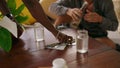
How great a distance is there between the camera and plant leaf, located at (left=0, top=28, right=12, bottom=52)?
1.03 metres

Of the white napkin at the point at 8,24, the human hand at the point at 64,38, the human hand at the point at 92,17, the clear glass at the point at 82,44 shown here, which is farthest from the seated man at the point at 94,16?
the white napkin at the point at 8,24

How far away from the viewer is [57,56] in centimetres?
112

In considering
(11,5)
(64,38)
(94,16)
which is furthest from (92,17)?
(11,5)

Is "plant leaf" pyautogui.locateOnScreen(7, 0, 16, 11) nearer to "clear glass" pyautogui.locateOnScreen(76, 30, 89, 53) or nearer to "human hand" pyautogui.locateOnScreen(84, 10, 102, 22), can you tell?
"clear glass" pyautogui.locateOnScreen(76, 30, 89, 53)

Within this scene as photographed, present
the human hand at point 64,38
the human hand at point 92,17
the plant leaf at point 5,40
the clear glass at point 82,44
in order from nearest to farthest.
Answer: the plant leaf at point 5,40 < the clear glass at point 82,44 < the human hand at point 64,38 < the human hand at point 92,17

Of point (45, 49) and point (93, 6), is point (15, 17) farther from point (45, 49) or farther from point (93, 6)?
point (93, 6)

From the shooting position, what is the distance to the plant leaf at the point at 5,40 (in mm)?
1029

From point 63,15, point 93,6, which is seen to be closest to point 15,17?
point 63,15

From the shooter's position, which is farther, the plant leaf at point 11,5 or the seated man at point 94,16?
the seated man at point 94,16

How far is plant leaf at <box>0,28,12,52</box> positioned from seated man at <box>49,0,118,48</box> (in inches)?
28.1

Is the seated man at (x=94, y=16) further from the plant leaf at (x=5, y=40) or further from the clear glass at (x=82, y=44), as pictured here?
the plant leaf at (x=5, y=40)

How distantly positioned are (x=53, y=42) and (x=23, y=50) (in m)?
0.21

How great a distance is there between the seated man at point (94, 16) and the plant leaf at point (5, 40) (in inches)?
28.1

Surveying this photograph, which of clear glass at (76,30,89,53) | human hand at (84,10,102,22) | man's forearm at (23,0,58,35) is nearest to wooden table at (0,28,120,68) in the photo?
clear glass at (76,30,89,53)
